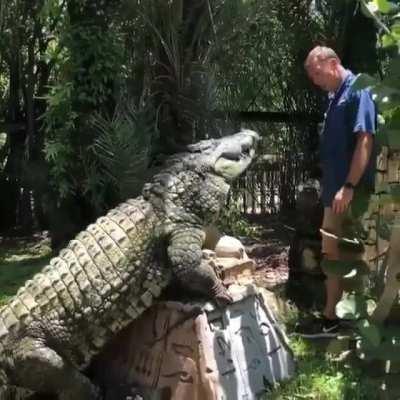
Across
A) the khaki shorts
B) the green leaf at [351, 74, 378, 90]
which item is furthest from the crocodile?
the green leaf at [351, 74, 378, 90]

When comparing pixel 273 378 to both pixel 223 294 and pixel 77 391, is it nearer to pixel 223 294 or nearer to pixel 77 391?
pixel 223 294

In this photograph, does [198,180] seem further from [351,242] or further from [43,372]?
[351,242]

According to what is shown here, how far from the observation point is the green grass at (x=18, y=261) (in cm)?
682

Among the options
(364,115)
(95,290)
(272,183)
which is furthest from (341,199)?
(272,183)

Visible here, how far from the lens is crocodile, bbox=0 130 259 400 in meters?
3.51

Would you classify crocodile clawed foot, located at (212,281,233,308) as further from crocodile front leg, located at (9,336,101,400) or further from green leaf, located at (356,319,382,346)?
green leaf, located at (356,319,382,346)

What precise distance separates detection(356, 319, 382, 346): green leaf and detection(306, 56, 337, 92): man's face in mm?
2978

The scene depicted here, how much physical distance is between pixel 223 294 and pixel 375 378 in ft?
6.96

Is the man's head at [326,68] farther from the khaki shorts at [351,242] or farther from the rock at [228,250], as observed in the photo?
the khaki shorts at [351,242]

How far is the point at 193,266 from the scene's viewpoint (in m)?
3.51

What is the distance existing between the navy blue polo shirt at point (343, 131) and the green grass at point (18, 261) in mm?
3135

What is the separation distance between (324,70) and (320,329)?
1.66 metres

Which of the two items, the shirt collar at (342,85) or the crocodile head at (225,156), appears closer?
the crocodile head at (225,156)

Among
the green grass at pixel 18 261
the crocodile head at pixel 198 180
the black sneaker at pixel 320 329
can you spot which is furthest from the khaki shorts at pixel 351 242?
the green grass at pixel 18 261
